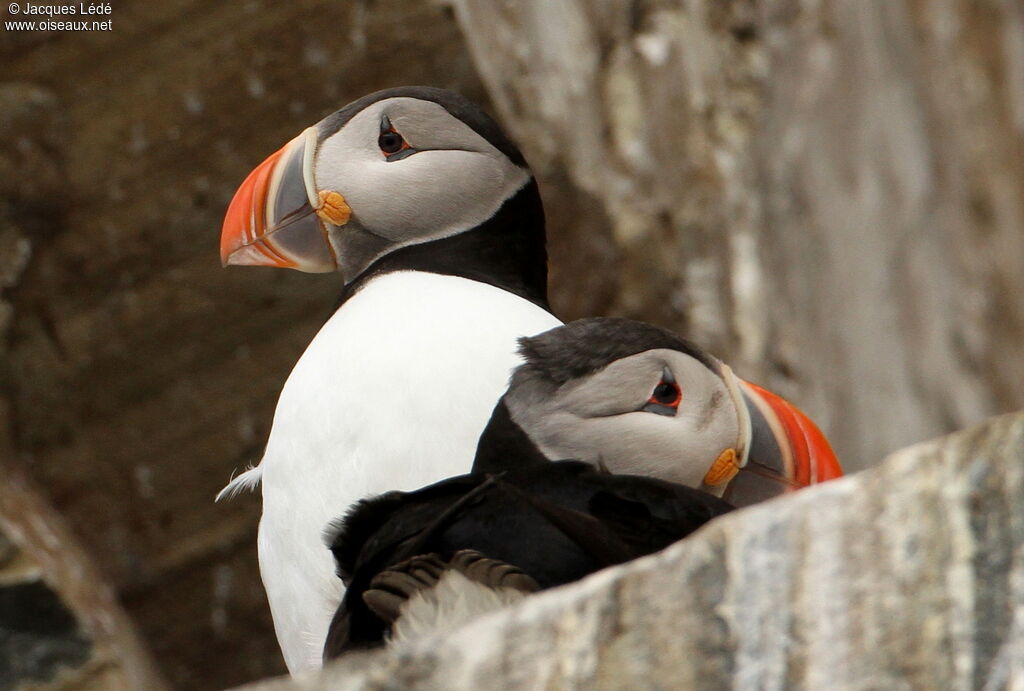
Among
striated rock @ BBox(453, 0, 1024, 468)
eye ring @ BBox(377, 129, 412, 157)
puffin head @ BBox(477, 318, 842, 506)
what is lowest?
striated rock @ BBox(453, 0, 1024, 468)

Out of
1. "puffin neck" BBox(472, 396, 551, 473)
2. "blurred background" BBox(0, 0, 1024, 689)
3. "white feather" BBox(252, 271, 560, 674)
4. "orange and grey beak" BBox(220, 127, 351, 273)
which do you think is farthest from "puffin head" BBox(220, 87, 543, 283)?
"blurred background" BBox(0, 0, 1024, 689)

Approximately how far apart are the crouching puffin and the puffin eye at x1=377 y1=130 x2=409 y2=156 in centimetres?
74

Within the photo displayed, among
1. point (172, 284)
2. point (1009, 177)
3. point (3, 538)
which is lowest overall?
point (1009, 177)

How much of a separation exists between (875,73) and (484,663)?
26.1ft

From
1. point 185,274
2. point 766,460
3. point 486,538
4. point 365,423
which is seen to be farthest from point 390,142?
point 185,274

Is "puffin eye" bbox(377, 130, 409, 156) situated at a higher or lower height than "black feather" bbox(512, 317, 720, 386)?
higher

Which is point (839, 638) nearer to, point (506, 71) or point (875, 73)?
point (506, 71)

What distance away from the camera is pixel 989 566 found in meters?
1.85

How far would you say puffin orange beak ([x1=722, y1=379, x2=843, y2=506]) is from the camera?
3135mm

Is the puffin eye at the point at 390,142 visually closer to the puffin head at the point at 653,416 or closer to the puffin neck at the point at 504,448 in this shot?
the puffin head at the point at 653,416

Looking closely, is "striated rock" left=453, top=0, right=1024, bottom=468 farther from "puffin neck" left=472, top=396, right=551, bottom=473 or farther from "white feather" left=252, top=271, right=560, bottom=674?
"puffin neck" left=472, top=396, right=551, bottom=473

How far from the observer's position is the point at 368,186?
3721 millimetres

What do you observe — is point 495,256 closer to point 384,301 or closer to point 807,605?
point 384,301

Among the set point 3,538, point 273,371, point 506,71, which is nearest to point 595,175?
point 506,71
